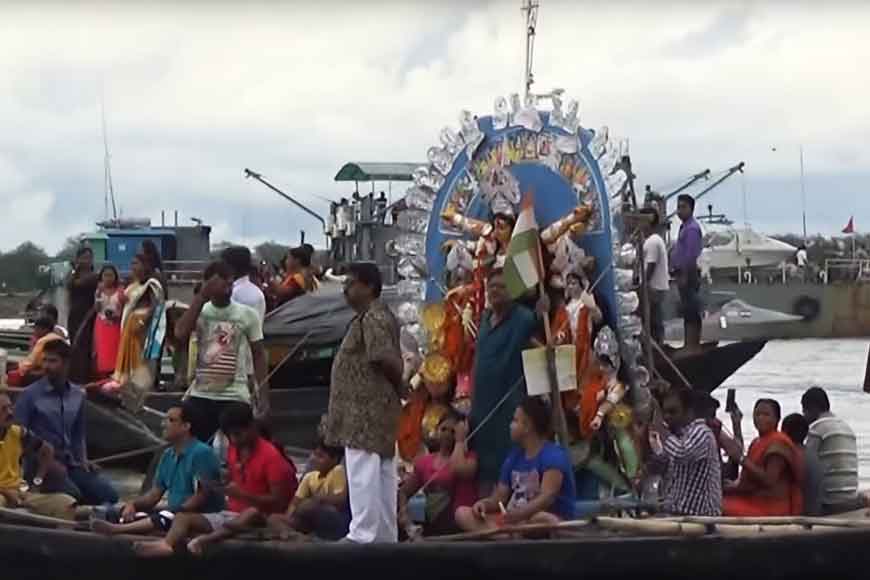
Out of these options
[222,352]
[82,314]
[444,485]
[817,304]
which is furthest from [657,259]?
[817,304]

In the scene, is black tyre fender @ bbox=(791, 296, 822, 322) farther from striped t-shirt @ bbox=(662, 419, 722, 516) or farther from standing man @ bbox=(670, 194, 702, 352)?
striped t-shirt @ bbox=(662, 419, 722, 516)

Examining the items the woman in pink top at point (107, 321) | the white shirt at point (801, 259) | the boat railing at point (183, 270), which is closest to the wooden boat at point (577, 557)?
the woman in pink top at point (107, 321)

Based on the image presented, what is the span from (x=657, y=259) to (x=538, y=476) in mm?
4552

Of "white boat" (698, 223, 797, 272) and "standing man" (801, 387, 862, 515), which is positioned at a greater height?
"white boat" (698, 223, 797, 272)

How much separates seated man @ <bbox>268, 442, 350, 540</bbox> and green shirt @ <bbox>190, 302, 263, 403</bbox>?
156 cm

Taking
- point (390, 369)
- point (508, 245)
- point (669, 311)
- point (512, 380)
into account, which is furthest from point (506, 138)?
point (669, 311)

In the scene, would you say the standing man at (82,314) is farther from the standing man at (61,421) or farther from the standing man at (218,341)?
the standing man at (61,421)

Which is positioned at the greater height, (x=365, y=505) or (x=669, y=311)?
(x=669, y=311)

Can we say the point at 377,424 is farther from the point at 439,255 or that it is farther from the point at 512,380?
the point at 439,255

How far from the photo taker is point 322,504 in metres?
9.08

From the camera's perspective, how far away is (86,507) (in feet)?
32.0

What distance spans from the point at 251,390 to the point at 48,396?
1.23 metres

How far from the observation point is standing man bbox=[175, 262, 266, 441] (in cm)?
1070

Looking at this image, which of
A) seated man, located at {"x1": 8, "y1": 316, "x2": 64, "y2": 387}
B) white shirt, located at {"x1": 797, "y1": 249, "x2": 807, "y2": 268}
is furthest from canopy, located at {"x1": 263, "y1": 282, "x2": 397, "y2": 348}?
white shirt, located at {"x1": 797, "y1": 249, "x2": 807, "y2": 268}
